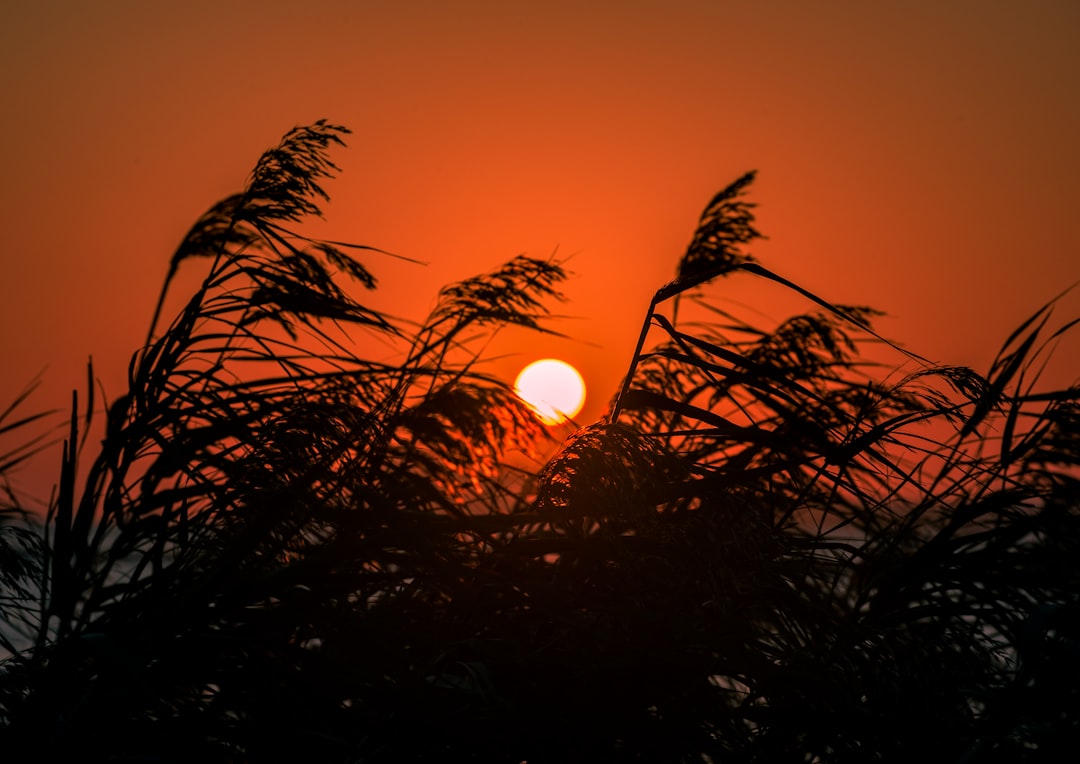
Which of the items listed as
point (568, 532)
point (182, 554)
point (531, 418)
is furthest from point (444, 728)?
point (531, 418)

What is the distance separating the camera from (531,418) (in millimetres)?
2633

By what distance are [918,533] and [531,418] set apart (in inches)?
58.8

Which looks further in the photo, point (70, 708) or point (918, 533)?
point (918, 533)

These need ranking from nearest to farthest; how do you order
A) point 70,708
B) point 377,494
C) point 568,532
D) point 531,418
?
point 70,708
point 568,532
point 377,494
point 531,418

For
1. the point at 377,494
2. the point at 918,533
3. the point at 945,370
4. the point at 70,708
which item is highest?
the point at 918,533

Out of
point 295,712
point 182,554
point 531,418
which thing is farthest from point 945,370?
point 182,554

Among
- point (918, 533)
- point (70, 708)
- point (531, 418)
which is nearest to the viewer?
point (70, 708)

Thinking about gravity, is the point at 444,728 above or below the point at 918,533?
below

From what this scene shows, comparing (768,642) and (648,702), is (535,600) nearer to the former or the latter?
(648,702)

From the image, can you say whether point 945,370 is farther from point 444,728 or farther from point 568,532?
point 444,728

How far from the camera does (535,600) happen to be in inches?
75.4

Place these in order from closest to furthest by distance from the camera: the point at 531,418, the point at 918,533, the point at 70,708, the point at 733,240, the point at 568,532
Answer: the point at 70,708
the point at 568,532
the point at 531,418
the point at 918,533
the point at 733,240

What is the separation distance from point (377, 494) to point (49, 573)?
1.30 meters

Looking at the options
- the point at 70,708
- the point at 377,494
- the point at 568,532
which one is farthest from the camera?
the point at 377,494
